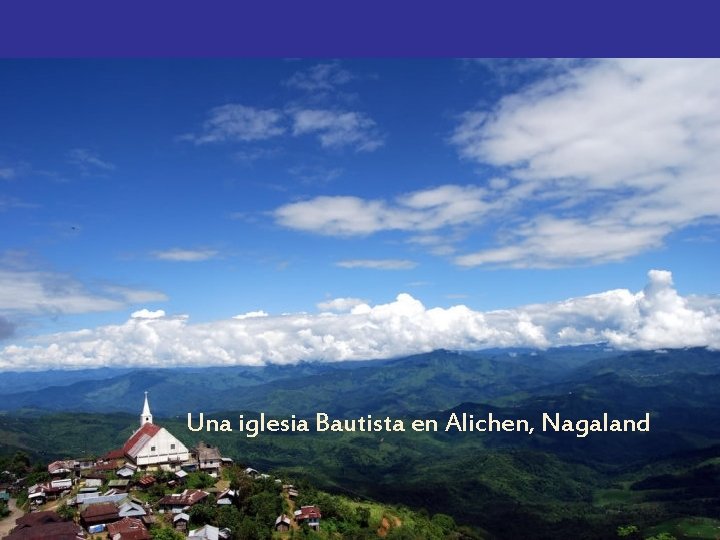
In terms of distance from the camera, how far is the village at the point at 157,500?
57.7 meters

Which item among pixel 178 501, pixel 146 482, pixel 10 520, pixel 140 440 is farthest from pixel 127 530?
pixel 140 440

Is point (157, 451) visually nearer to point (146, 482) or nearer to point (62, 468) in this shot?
point (146, 482)

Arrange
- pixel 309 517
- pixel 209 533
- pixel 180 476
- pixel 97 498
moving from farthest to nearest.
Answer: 1. pixel 180 476
2. pixel 309 517
3. pixel 97 498
4. pixel 209 533

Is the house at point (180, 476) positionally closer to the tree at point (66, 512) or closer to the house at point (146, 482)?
the house at point (146, 482)

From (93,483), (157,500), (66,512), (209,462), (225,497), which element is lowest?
(225,497)

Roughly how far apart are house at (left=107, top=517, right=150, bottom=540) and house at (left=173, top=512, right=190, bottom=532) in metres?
3.73

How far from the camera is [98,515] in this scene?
194 ft

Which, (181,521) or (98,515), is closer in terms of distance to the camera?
(98,515)

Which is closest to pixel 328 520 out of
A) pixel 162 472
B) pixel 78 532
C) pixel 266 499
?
pixel 266 499

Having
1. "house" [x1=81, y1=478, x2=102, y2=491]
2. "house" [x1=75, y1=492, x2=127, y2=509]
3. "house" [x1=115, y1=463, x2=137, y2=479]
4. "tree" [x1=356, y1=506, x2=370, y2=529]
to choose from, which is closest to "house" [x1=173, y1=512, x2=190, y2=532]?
"house" [x1=75, y1=492, x2=127, y2=509]

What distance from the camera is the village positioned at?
57.7 m

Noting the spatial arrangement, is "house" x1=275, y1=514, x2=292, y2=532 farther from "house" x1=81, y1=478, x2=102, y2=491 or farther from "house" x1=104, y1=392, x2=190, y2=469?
"house" x1=81, y1=478, x2=102, y2=491

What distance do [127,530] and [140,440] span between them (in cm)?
2522

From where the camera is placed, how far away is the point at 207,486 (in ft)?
233
